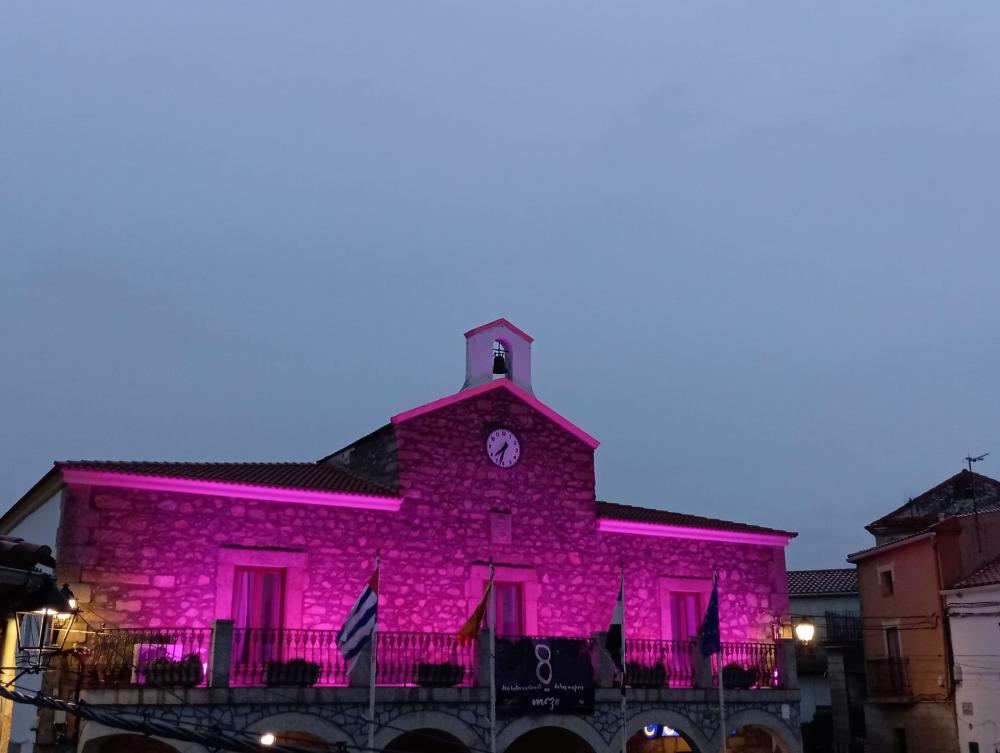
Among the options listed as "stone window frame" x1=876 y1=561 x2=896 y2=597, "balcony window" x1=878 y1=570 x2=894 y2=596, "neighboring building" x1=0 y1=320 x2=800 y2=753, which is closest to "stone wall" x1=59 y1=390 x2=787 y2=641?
"neighboring building" x1=0 y1=320 x2=800 y2=753

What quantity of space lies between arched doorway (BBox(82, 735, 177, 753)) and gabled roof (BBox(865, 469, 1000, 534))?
25637 millimetres

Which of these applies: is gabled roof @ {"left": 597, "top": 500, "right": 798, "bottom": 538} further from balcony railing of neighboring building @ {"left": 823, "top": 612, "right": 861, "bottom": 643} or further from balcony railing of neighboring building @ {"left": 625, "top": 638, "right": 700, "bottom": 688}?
balcony railing of neighboring building @ {"left": 823, "top": 612, "right": 861, "bottom": 643}

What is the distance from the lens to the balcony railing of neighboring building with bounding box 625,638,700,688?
1953 cm

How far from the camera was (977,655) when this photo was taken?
24.9 meters

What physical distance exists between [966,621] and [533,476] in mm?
12280

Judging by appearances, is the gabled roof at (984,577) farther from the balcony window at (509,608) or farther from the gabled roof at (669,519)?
the balcony window at (509,608)

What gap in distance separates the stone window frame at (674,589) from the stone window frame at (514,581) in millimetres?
2962

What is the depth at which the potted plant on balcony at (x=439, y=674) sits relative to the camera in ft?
57.5

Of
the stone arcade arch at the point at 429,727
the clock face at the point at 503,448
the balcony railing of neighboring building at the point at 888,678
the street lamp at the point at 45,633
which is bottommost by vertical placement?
the stone arcade arch at the point at 429,727

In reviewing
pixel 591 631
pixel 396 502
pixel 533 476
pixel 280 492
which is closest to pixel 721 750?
pixel 591 631

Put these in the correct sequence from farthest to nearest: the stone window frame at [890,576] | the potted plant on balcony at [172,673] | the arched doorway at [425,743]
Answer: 1. the stone window frame at [890,576]
2. the arched doorway at [425,743]
3. the potted plant on balcony at [172,673]

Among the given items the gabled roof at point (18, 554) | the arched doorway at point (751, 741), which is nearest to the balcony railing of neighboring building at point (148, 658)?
the gabled roof at point (18, 554)

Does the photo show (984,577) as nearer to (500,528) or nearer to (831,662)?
(831,662)

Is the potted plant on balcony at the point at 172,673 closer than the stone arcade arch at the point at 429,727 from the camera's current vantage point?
Yes
